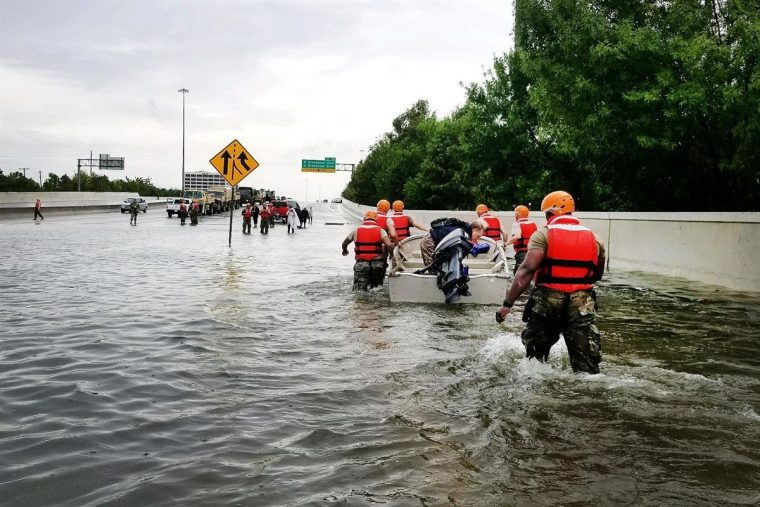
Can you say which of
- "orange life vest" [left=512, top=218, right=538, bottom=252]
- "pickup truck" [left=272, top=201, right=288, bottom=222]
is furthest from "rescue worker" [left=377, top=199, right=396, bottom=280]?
"pickup truck" [left=272, top=201, right=288, bottom=222]

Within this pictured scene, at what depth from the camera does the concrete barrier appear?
16.0m

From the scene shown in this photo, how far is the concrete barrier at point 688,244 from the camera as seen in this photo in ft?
52.3

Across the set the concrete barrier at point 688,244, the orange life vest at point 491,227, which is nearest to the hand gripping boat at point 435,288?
the orange life vest at point 491,227

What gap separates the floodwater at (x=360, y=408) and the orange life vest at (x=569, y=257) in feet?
2.89

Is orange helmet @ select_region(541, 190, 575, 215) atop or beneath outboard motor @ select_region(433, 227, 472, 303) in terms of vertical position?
atop

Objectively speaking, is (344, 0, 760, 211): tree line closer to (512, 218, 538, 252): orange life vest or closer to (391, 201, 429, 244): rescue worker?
(512, 218, 538, 252): orange life vest

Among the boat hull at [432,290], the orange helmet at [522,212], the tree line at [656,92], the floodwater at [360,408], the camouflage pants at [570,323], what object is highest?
the tree line at [656,92]

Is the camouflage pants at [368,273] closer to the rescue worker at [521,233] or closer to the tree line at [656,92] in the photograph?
the rescue worker at [521,233]

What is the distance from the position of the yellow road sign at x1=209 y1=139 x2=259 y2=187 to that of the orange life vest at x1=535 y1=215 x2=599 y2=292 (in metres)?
21.5

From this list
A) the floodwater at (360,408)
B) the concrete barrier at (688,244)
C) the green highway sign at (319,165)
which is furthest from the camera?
the green highway sign at (319,165)

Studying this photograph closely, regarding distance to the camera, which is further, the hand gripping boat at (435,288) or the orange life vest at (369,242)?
the orange life vest at (369,242)

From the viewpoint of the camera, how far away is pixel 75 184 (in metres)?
122

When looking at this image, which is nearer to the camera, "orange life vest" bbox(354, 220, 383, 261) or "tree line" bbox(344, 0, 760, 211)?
"orange life vest" bbox(354, 220, 383, 261)

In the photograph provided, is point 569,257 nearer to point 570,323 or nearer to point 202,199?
point 570,323
